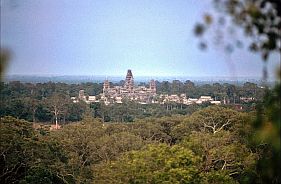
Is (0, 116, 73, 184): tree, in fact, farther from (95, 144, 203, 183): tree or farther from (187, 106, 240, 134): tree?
(187, 106, 240, 134): tree

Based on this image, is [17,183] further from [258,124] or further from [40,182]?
[258,124]

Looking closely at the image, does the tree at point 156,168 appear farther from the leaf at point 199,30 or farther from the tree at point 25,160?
the leaf at point 199,30

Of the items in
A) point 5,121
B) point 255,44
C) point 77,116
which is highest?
point 255,44

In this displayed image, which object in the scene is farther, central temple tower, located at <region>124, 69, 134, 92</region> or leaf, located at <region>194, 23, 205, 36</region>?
central temple tower, located at <region>124, 69, 134, 92</region>

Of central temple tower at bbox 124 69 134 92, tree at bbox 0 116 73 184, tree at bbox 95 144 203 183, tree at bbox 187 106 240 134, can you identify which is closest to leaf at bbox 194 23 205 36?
tree at bbox 95 144 203 183

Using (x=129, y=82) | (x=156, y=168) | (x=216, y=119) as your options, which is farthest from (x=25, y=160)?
(x=129, y=82)

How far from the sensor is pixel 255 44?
86.0 inches

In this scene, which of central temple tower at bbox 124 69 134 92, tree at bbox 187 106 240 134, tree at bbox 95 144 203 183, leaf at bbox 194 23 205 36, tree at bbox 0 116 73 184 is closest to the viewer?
leaf at bbox 194 23 205 36

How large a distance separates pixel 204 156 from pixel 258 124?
1285 cm

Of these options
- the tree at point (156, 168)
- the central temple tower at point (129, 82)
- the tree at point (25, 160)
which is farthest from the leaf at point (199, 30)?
the central temple tower at point (129, 82)

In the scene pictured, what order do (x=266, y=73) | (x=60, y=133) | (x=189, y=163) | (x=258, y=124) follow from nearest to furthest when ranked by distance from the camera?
(x=258, y=124) < (x=266, y=73) < (x=189, y=163) < (x=60, y=133)

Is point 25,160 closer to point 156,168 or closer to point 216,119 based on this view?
point 156,168

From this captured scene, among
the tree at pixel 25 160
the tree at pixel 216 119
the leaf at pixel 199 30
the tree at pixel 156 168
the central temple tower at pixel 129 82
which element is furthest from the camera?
the central temple tower at pixel 129 82

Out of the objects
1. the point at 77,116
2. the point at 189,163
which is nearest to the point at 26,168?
the point at 189,163
